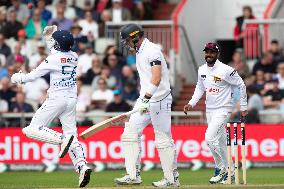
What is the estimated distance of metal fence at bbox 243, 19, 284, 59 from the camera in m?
29.6

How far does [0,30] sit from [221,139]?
39.3 feet

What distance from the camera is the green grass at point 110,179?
1980 centimetres

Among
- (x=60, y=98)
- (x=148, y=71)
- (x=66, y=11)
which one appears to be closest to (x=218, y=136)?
(x=148, y=71)

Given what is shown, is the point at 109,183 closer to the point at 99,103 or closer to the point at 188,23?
the point at 99,103

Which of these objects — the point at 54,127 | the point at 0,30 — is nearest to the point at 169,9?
the point at 0,30

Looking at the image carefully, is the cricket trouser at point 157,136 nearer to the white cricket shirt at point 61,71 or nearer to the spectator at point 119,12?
the white cricket shirt at point 61,71

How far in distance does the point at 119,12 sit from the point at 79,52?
1709mm

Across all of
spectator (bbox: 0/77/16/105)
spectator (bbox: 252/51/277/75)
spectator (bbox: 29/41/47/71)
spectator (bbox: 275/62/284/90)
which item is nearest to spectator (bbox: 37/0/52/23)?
spectator (bbox: 29/41/47/71)

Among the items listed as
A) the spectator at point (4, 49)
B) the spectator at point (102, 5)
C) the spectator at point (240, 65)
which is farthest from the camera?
the spectator at point (102, 5)

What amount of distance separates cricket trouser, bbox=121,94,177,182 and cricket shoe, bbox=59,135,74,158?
102 cm

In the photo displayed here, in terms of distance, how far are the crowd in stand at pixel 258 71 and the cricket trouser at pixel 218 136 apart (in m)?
6.18

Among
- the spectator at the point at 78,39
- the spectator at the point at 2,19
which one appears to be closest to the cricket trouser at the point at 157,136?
the spectator at the point at 78,39

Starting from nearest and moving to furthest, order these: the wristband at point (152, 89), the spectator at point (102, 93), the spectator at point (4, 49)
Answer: the wristband at point (152, 89) → the spectator at point (102, 93) → the spectator at point (4, 49)

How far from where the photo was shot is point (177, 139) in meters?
25.7
